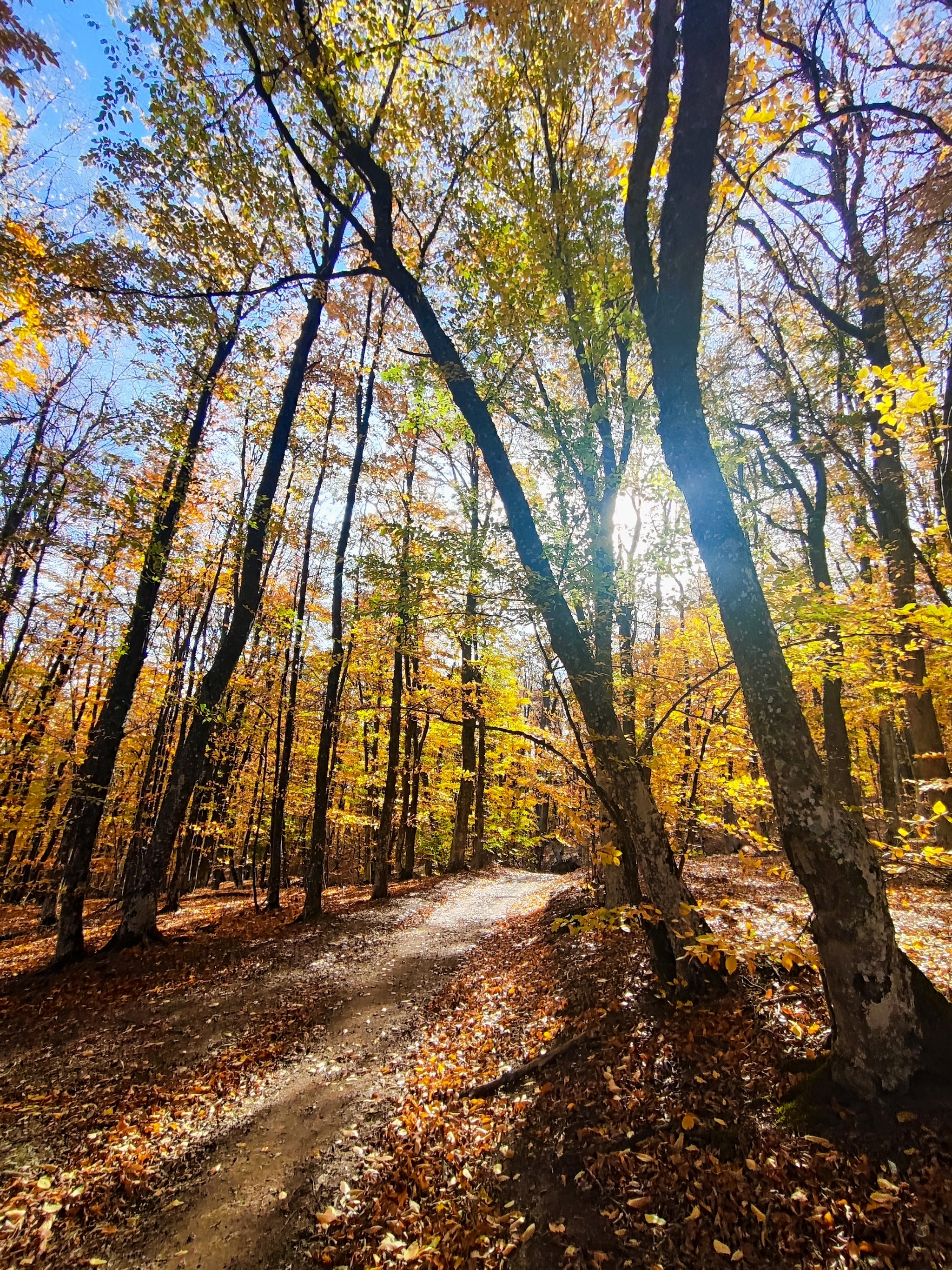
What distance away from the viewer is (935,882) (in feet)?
36.7

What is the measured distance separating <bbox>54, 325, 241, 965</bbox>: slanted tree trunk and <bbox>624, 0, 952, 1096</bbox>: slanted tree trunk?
7.72m

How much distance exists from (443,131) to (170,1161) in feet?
39.7

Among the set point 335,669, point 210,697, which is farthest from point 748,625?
point 335,669

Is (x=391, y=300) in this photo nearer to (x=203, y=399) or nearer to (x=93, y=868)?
(x=203, y=399)

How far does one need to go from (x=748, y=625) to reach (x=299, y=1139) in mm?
6139

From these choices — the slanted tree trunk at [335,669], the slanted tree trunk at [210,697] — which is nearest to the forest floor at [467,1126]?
the slanted tree trunk at [210,697]

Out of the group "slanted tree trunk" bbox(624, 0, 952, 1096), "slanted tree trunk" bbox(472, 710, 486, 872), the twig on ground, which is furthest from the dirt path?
"slanted tree trunk" bbox(472, 710, 486, 872)

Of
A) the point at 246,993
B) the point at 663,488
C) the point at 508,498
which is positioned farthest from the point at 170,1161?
the point at 663,488

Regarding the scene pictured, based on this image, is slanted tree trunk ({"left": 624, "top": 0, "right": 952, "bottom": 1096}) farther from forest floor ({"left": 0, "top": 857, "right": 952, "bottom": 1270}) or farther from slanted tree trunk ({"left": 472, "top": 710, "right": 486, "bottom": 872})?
slanted tree trunk ({"left": 472, "top": 710, "right": 486, "bottom": 872})

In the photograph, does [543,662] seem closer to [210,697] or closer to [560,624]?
[560,624]

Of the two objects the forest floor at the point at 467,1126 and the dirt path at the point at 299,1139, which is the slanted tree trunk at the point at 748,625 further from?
the dirt path at the point at 299,1139

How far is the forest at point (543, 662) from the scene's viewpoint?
354 centimetres

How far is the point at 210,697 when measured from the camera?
967 cm

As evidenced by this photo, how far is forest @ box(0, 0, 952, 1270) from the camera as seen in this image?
354 centimetres
